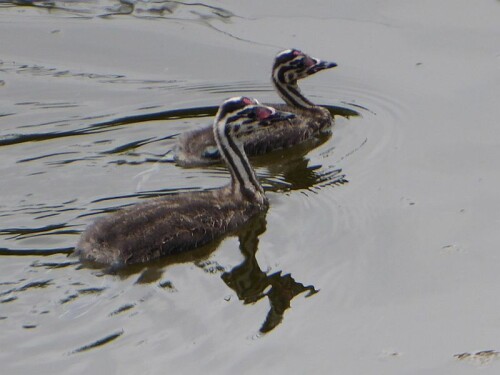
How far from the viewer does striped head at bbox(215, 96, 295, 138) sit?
10.6 meters

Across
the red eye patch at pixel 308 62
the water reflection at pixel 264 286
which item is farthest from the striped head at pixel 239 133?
the red eye patch at pixel 308 62

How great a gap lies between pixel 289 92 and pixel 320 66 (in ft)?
1.21

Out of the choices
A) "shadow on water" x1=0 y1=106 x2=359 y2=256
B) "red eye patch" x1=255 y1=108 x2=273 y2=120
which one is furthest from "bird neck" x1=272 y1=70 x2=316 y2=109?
"red eye patch" x1=255 y1=108 x2=273 y2=120

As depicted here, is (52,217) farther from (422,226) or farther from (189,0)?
(189,0)

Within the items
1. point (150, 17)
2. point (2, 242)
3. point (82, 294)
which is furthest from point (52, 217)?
point (150, 17)

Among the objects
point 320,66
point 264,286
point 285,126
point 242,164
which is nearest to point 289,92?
point 320,66

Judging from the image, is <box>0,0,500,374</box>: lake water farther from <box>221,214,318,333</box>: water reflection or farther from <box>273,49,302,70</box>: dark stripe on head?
<box>273,49,302,70</box>: dark stripe on head

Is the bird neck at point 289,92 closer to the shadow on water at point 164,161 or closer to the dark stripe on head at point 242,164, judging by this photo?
the shadow on water at point 164,161

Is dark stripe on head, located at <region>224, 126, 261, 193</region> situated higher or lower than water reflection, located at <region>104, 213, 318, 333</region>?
higher

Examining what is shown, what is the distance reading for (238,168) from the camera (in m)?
10.5

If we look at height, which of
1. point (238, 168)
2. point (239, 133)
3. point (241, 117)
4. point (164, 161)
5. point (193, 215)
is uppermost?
point (241, 117)

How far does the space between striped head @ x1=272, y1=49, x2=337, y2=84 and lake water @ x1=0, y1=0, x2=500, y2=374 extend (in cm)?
49

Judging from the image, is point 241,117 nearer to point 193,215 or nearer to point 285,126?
point 193,215

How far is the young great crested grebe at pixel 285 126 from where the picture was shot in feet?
37.0
